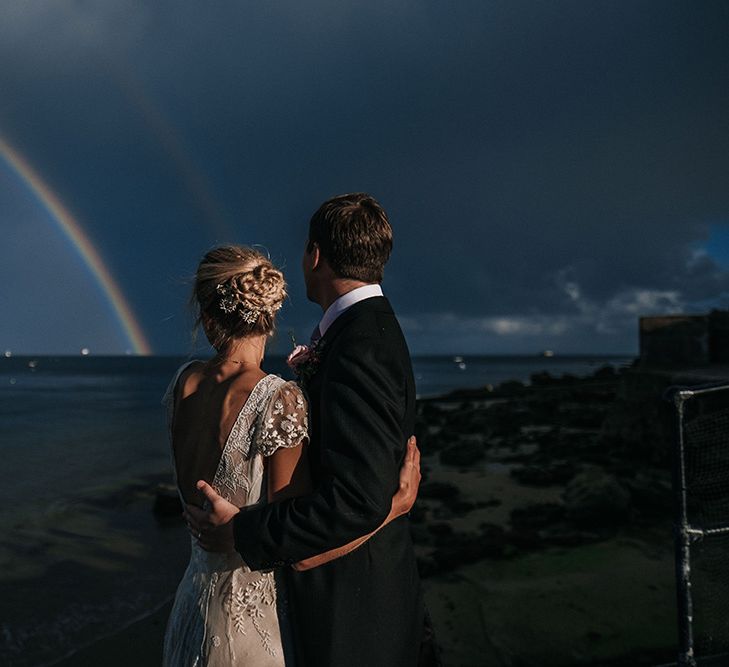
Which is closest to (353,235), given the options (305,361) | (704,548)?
(305,361)

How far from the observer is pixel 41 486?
15414 millimetres

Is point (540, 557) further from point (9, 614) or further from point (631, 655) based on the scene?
point (9, 614)

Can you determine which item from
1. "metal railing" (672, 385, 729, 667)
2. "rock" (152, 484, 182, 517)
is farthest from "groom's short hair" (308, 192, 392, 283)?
"rock" (152, 484, 182, 517)

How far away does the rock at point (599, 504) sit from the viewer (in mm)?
8383

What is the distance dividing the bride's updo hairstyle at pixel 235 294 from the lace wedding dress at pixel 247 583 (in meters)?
0.24

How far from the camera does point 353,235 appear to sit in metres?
Answer: 1.96

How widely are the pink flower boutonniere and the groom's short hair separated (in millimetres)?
271

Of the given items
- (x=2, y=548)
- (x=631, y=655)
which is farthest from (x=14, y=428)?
(x=631, y=655)

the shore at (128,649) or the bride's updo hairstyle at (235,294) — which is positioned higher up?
the bride's updo hairstyle at (235,294)

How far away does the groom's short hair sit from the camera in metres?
1.97

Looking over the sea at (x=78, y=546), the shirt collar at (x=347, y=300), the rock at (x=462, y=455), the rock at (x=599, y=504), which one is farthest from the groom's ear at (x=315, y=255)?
the rock at (x=462, y=455)

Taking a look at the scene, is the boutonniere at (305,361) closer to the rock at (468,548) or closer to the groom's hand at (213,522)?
the groom's hand at (213,522)

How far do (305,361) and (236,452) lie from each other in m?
0.37

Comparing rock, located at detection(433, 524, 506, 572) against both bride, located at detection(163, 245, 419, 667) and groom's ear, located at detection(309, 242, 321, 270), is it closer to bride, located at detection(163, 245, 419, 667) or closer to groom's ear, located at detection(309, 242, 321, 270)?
bride, located at detection(163, 245, 419, 667)
